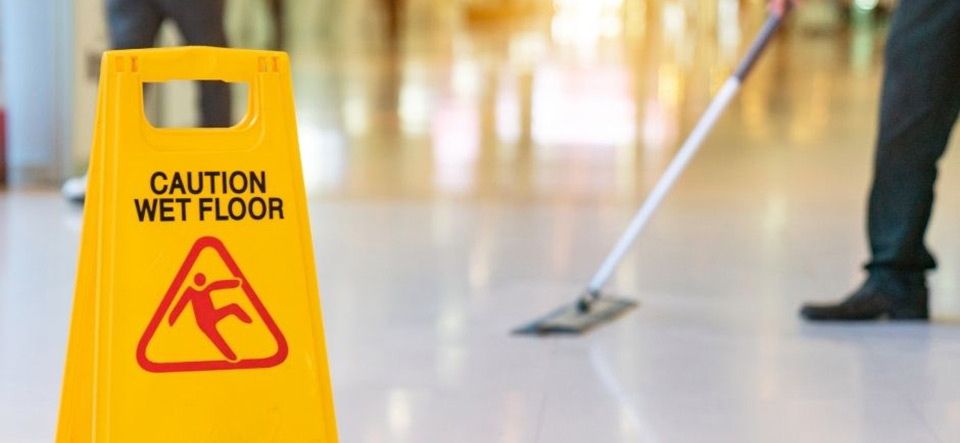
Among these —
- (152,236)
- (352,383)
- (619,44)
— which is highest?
(619,44)

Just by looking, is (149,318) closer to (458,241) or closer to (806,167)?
(458,241)

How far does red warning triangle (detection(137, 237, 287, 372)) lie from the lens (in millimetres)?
1881

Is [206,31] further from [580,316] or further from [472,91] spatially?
[472,91]

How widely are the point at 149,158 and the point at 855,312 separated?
195 centimetres

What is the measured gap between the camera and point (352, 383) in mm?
2750

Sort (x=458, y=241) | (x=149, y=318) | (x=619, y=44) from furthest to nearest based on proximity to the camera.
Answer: (x=619, y=44) → (x=458, y=241) → (x=149, y=318)

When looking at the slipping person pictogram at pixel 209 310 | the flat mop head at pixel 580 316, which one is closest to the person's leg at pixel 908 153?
the flat mop head at pixel 580 316

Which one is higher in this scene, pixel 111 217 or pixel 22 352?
pixel 111 217

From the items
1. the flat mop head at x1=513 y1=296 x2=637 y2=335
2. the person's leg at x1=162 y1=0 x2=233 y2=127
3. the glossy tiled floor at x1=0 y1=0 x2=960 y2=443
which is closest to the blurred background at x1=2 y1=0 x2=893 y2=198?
the glossy tiled floor at x1=0 y1=0 x2=960 y2=443

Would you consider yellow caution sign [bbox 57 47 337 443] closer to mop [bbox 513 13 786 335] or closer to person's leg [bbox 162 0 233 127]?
mop [bbox 513 13 786 335]

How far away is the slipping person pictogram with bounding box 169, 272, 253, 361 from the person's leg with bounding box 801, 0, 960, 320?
182cm

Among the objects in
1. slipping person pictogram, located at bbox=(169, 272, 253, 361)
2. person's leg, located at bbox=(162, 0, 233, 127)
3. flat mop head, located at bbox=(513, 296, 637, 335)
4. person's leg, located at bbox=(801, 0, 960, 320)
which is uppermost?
person's leg, located at bbox=(162, 0, 233, 127)

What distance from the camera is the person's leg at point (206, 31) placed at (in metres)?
3.98

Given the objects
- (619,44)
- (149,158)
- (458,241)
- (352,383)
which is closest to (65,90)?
(458,241)
